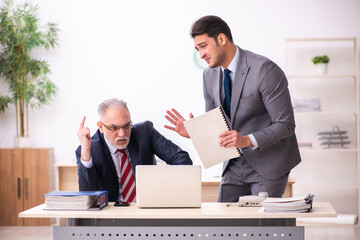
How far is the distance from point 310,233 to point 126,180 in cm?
269

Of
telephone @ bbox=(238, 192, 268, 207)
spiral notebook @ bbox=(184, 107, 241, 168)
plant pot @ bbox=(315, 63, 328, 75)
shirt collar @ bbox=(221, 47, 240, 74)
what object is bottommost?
telephone @ bbox=(238, 192, 268, 207)

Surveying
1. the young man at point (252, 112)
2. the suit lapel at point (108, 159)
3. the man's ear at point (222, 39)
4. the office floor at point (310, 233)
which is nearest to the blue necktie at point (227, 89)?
the young man at point (252, 112)

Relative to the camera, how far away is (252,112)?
2.54 metres

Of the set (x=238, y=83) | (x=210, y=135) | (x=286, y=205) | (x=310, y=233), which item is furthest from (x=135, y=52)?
(x=286, y=205)

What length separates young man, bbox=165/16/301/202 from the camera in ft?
8.09

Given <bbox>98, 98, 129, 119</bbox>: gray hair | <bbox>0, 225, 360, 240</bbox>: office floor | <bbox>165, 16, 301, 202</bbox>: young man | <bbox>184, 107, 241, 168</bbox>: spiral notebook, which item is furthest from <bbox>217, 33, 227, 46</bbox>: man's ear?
<bbox>0, 225, 360, 240</bbox>: office floor

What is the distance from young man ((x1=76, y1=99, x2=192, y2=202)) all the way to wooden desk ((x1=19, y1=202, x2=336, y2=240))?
0.42 m

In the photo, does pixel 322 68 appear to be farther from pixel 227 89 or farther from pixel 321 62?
pixel 227 89

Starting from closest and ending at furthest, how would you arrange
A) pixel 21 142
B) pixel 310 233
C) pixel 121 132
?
pixel 121 132 → pixel 310 233 → pixel 21 142

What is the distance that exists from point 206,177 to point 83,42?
2269 millimetres

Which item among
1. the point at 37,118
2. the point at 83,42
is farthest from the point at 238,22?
the point at 37,118

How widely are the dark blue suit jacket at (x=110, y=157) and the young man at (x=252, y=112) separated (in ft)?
1.73

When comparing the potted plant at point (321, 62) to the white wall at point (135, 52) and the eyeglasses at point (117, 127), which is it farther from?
the eyeglasses at point (117, 127)

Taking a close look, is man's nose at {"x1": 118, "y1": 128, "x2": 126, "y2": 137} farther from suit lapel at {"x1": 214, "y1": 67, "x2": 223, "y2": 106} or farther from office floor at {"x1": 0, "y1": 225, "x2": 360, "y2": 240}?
office floor at {"x1": 0, "y1": 225, "x2": 360, "y2": 240}
